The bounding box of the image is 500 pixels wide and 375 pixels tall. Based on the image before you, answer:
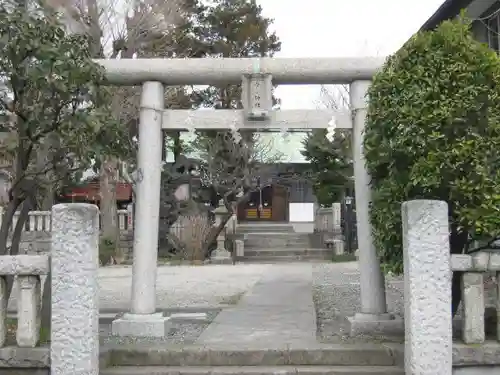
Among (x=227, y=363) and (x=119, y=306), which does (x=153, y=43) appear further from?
(x=227, y=363)

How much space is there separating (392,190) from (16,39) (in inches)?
149

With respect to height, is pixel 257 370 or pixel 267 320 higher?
pixel 267 320

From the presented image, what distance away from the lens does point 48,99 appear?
5484 mm

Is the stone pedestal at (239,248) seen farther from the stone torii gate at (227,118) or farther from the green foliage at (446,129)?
the green foliage at (446,129)

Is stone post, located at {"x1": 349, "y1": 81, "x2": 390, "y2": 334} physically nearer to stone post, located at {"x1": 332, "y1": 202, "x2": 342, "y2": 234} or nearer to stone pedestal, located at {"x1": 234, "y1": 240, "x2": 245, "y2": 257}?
stone pedestal, located at {"x1": 234, "y1": 240, "x2": 245, "y2": 257}

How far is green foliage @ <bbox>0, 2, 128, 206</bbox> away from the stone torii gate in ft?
2.66

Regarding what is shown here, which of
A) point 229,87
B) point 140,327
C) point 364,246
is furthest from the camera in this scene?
point 229,87

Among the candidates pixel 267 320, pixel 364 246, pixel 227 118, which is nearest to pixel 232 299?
pixel 267 320

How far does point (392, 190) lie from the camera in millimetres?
5371

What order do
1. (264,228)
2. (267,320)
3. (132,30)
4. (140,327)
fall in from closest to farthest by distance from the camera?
(140,327)
(267,320)
(132,30)
(264,228)

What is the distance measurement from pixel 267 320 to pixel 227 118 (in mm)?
2825

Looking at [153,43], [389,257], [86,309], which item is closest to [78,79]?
[86,309]

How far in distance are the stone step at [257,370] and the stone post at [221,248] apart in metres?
15.9

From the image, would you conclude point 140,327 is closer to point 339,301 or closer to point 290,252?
point 339,301
